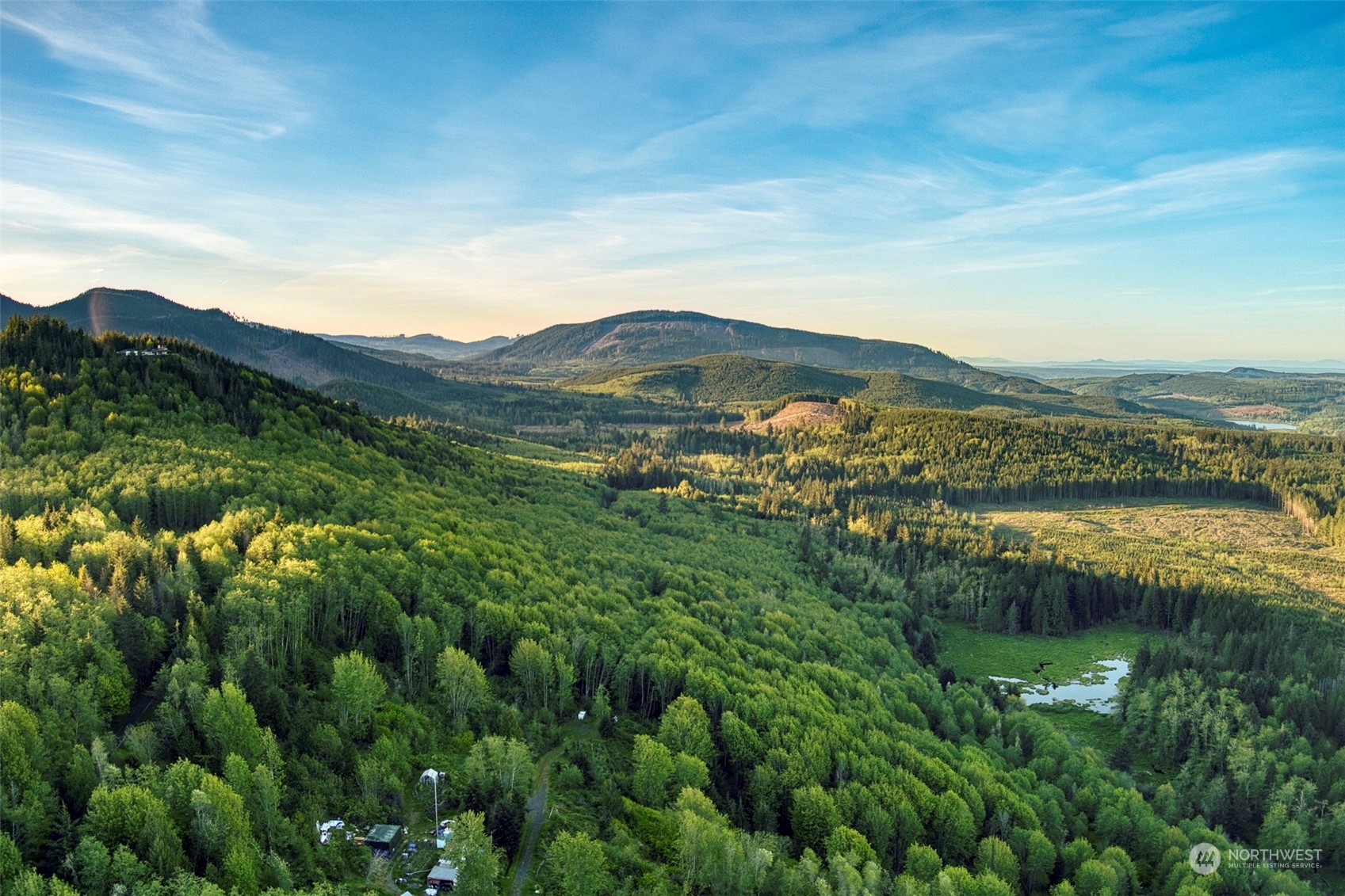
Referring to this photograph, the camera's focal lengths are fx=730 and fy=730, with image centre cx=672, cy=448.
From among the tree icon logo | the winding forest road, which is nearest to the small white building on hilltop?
the winding forest road

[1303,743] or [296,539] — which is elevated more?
[296,539]

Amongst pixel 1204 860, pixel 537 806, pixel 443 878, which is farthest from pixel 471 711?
pixel 1204 860

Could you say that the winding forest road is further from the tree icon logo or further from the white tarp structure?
the tree icon logo

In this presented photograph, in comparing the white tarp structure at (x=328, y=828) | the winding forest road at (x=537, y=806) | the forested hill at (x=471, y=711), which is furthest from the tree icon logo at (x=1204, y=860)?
the white tarp structure at (x=328, y=828)

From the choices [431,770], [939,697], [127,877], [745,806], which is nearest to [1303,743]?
[939,697]

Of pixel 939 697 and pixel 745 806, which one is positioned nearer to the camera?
pixel 745 806

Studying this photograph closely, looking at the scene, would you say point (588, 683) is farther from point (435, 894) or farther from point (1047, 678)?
point (1047, 678)
